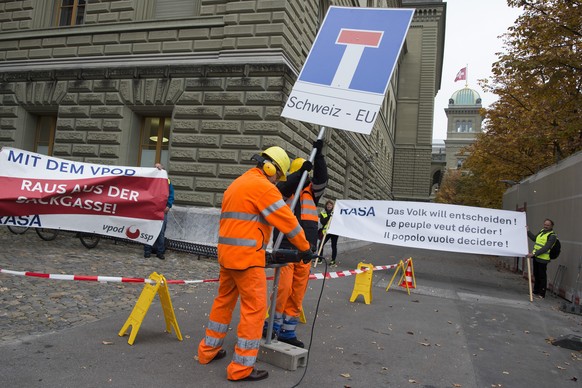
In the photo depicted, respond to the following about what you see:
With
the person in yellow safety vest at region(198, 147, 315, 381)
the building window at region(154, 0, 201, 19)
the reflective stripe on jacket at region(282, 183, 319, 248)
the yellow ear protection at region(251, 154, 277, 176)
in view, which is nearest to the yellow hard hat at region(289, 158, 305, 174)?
the reflective stripe on jacket at region(282, 183, 319, 248)

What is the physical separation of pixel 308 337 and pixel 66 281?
157 inches

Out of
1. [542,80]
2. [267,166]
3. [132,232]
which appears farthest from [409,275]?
[542,80]

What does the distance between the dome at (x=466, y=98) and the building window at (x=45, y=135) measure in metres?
111

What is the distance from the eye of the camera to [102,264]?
8.55 meters

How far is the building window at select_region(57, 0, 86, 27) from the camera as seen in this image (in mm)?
14820

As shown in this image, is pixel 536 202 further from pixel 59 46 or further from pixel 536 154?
pixel 59 46

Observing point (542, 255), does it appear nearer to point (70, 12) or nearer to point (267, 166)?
point (267, 166)

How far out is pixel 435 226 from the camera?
Result: 11359 millimetres

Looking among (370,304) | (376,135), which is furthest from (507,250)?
(376,135)

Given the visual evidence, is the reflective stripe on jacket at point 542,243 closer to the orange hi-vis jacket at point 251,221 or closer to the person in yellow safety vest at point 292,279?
the person in yellow safety vest at point 292,279

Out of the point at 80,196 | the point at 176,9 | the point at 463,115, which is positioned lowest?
the point at 80,196

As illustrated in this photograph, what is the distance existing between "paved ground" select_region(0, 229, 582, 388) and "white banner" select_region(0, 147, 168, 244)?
658 mm

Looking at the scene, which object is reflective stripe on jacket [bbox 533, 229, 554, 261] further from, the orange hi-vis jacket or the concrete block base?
the orange hi-vis jacket

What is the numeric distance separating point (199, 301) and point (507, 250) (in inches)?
301
